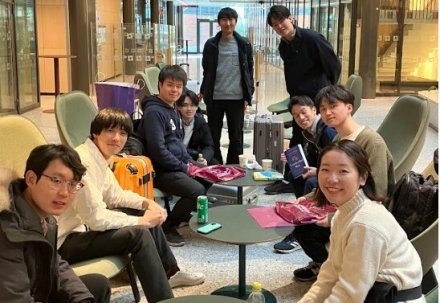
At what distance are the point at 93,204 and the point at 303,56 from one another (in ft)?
8.18

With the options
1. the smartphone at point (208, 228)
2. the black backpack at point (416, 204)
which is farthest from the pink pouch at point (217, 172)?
the black backpack at point (416, 204)

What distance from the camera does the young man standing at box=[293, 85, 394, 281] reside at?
2.65m

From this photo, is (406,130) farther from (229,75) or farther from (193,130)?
(229,75)

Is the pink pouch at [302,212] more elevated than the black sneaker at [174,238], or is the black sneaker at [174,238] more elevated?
the pink pouch at [302,212]

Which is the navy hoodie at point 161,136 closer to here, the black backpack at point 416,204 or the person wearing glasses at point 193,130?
the person wearing glasses at point 193,130

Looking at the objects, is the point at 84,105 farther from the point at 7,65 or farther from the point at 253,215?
the point at 7,65

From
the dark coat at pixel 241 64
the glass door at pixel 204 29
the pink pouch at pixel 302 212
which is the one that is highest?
the glass door at pixel 204 29

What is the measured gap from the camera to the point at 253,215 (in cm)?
281

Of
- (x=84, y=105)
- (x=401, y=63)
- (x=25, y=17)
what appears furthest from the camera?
(x=401, y=63)

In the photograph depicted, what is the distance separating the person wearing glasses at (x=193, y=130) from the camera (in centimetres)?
422

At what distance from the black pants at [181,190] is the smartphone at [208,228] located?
96 cm

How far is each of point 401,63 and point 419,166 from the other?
677 cm

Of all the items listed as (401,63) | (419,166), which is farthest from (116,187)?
(401,63)

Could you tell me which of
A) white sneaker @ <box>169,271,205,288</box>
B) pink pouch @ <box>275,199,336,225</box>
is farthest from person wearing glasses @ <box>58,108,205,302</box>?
pink pouch @ <box>275,199,336,225</box>
